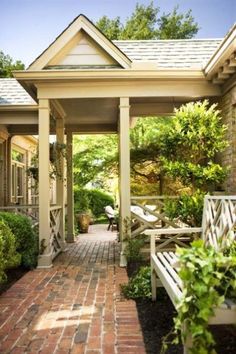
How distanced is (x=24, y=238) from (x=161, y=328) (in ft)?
11.4

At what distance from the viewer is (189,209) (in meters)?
5.80

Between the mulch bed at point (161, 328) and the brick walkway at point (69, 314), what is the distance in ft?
0.31

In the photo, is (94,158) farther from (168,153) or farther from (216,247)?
(216,247)

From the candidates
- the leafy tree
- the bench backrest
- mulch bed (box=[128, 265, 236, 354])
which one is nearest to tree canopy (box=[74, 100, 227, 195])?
the bench backrest

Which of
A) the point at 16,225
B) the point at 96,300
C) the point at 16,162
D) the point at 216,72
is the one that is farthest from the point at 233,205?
the point at 16,162

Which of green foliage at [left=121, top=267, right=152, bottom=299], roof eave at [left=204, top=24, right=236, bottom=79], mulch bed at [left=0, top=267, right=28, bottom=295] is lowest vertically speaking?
mulch bed at [left=0, top=267, right=28, bottom=295]

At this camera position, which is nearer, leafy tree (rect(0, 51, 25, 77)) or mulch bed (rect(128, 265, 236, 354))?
mulch bed (rect(128, 265, 236, 354))

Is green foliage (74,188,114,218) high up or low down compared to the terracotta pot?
up

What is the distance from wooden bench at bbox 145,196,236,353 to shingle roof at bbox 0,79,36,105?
5.83 m

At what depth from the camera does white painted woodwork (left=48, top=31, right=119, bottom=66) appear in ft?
22.7

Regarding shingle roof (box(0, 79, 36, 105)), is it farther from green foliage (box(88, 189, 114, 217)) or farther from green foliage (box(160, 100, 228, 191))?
green foliage (box(88, 189, 114, 217))

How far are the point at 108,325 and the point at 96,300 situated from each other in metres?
0.88

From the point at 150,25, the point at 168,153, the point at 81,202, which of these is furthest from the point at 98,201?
the point at 150,25

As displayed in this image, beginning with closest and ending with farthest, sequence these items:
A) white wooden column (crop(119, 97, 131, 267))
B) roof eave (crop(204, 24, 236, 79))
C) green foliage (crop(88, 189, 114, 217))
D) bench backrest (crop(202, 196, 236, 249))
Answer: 1. bench backrest (crop(202, 196, 236, 249))
2. roof eave (crop(204, 24, 236, 79))
3. white wooden column (crop(119, 97, 131, 267))
4. green foliage (crop(88, 189, 114, 217))
